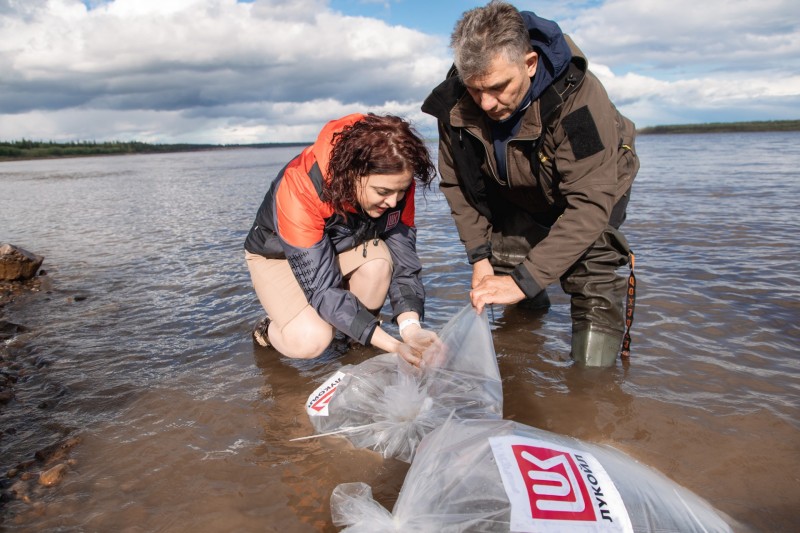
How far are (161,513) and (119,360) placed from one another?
2.00 m

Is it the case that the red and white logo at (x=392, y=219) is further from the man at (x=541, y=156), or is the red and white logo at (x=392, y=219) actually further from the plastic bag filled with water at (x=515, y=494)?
the plastic bag filled with water at (x=515, y=494)

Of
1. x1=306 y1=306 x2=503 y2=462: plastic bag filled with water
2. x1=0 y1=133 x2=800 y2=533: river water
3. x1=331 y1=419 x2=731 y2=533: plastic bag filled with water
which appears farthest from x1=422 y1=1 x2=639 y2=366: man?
x1=331 y1=419 x2=731 y2=533: plastic bag filled with water

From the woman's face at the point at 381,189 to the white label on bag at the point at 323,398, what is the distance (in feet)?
3.21

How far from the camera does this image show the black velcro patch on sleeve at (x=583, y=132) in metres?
3.01

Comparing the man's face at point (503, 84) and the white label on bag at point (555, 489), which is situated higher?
the man's face at point (503, 84)

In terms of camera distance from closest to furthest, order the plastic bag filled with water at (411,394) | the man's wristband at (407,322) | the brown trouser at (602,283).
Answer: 1. the plastic bag filled with water at (411,394)
2. the man's wristband at (407,322)
3. the brown trouser at (602,283)

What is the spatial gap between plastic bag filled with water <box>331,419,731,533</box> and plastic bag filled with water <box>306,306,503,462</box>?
0.57 meters

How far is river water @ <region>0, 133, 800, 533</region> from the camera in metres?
2.33

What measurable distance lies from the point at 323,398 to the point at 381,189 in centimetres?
117

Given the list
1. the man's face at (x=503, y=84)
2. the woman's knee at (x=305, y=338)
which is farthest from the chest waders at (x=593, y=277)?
the woman's knee at (x=305, y=338)

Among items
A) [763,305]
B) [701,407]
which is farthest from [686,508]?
[763,305]

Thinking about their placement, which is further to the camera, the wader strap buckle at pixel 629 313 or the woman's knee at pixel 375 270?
the woman's knee at pixel 375 270

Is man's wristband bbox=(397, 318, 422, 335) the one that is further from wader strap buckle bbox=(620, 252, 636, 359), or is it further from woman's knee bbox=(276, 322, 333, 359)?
wader strap buckle bbox=(620, 252, 636, 359)

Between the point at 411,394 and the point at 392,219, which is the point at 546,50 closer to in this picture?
the point at 392,219
